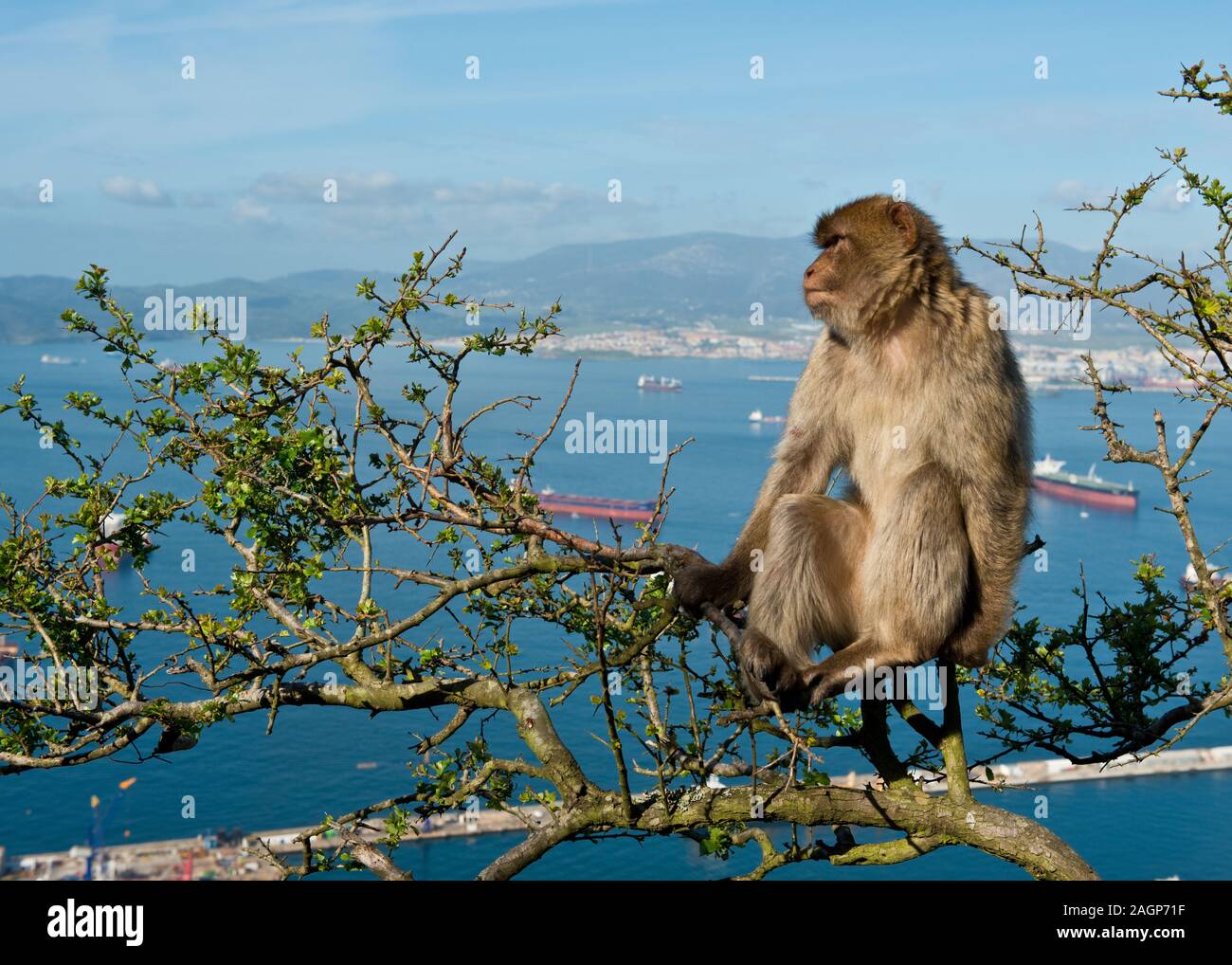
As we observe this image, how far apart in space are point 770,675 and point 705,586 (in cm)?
44

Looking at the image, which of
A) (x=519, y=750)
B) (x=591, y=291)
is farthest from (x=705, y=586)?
(x=591, y=291)

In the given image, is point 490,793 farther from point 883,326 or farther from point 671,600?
point 883,326

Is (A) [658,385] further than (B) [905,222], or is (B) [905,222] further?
(A) [658,385]

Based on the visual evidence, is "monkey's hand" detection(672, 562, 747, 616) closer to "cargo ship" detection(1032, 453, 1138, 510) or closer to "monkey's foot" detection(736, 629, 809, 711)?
"monkey's foot" detection(736, 629, 809, 711)

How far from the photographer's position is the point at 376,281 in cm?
466

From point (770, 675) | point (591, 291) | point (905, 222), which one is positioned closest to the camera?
point (770, 675)

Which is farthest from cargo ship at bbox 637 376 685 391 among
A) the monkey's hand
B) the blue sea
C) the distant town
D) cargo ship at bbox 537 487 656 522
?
the monkey's hand

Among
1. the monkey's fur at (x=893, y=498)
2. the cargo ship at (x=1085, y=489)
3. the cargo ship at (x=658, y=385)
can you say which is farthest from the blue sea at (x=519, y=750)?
the cargo ship at (x=658, y=385)

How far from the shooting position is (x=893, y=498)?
4.73m

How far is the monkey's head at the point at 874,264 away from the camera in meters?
5.01

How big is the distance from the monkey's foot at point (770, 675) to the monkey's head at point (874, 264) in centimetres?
155

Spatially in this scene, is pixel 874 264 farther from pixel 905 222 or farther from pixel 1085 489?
pixel 1085 489
